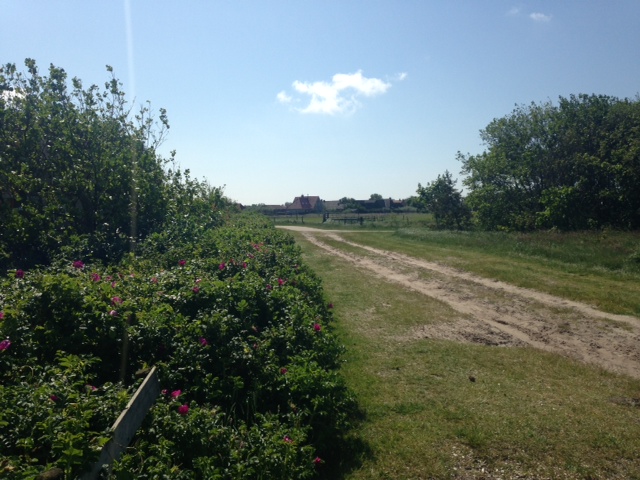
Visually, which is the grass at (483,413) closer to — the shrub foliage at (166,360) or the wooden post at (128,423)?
the shrub foliage at (166,360)

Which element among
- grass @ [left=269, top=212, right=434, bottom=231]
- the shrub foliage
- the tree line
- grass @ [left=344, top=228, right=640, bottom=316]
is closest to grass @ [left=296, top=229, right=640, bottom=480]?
the shrub foliage

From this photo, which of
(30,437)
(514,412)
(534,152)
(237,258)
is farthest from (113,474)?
(534,152)

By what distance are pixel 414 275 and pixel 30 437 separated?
12097 mm

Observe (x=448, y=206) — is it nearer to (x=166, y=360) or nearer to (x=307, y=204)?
(x=166, y=360)

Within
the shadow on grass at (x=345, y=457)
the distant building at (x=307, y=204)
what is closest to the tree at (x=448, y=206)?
the shadow on grass at (x=345, y=457)

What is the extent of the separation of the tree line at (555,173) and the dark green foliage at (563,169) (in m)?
0.05

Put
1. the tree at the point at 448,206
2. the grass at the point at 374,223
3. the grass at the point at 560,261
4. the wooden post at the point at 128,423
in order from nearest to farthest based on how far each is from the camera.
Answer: the wooden post at the point at 128,423 < the grass at the point at 560,261 < the tree at the point at 448,206 < the grass at the point at 374,223

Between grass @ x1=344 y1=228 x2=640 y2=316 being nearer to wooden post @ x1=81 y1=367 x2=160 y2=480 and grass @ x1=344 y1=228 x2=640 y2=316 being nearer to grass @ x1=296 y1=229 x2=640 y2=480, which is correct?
grass @ x1=296 y1=229 x2=640 y2=480

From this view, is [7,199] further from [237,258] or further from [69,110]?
[237,258]

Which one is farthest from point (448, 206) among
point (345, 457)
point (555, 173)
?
point (345, 457)

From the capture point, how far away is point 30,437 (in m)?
2.55

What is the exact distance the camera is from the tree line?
85.2 feet

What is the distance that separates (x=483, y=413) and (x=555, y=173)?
29095 mm

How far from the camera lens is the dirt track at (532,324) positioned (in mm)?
6766
